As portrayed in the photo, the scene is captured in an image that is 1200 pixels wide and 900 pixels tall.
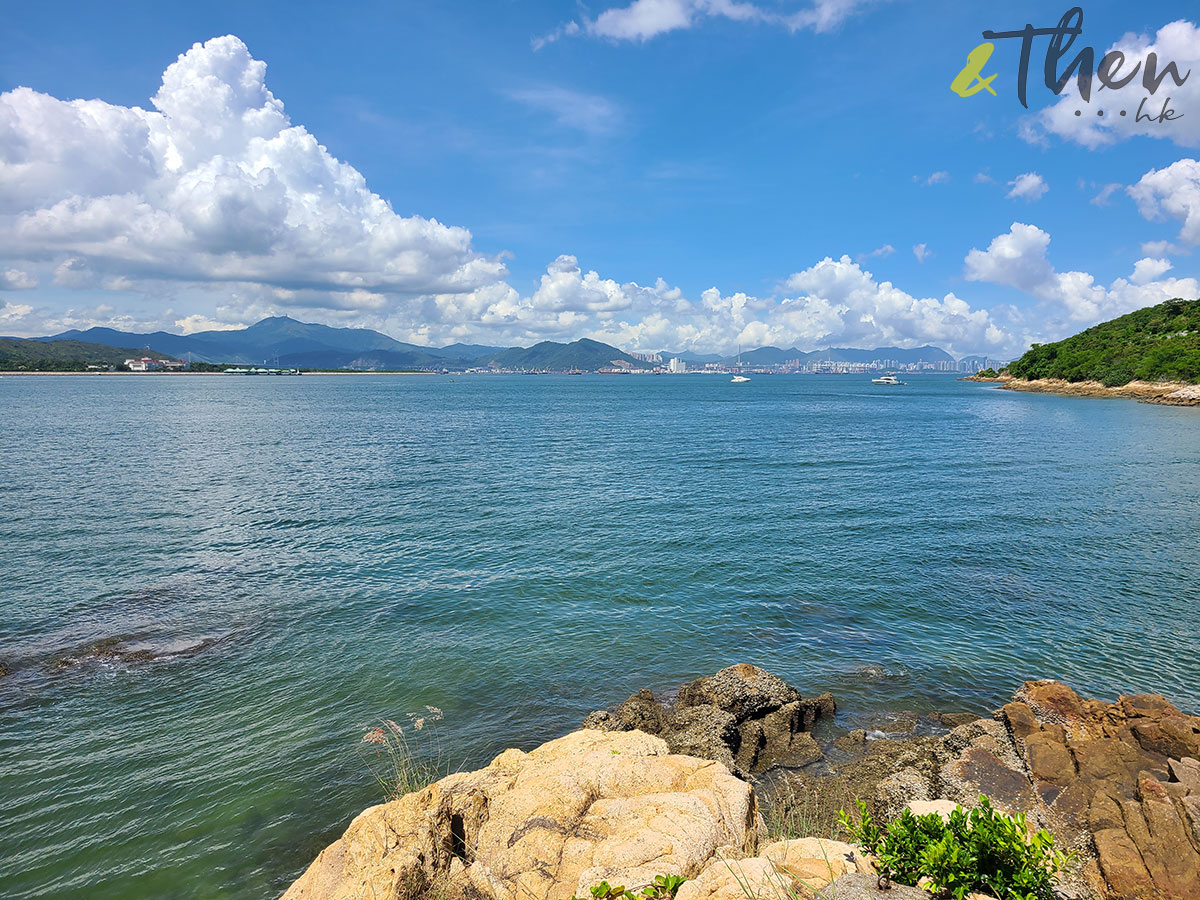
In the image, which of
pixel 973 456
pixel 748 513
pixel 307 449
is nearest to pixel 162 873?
pixel 748 513

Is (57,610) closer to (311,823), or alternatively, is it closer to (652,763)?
(311,823)

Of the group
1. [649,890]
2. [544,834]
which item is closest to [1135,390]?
[544,834]

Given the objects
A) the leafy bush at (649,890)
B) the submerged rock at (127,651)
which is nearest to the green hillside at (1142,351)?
the leafy bush at (649,890)

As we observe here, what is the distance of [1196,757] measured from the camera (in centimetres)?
1413

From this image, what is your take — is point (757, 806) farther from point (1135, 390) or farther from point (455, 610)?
point (1135, 390)

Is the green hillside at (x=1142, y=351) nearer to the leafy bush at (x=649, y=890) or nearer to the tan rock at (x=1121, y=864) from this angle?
the tan rock at (x=1121, y=864)

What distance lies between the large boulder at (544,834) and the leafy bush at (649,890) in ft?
0.78

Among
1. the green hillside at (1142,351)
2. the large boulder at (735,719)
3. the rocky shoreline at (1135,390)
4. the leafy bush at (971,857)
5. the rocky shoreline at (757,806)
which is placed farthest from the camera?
the green hillside at (1142,351)

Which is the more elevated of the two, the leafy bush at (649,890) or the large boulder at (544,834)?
the leafy bush at (649,890)

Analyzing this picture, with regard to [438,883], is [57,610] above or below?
below

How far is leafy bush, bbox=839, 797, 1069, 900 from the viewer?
7.74 meters

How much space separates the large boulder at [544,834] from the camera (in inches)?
394

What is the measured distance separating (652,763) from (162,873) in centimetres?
1215

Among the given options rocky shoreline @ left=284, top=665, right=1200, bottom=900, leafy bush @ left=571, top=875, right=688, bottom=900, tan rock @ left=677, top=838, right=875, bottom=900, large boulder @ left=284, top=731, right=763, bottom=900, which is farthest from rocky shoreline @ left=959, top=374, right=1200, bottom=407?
leafy bush @ left=571, top=875, right=688, bottom=900
